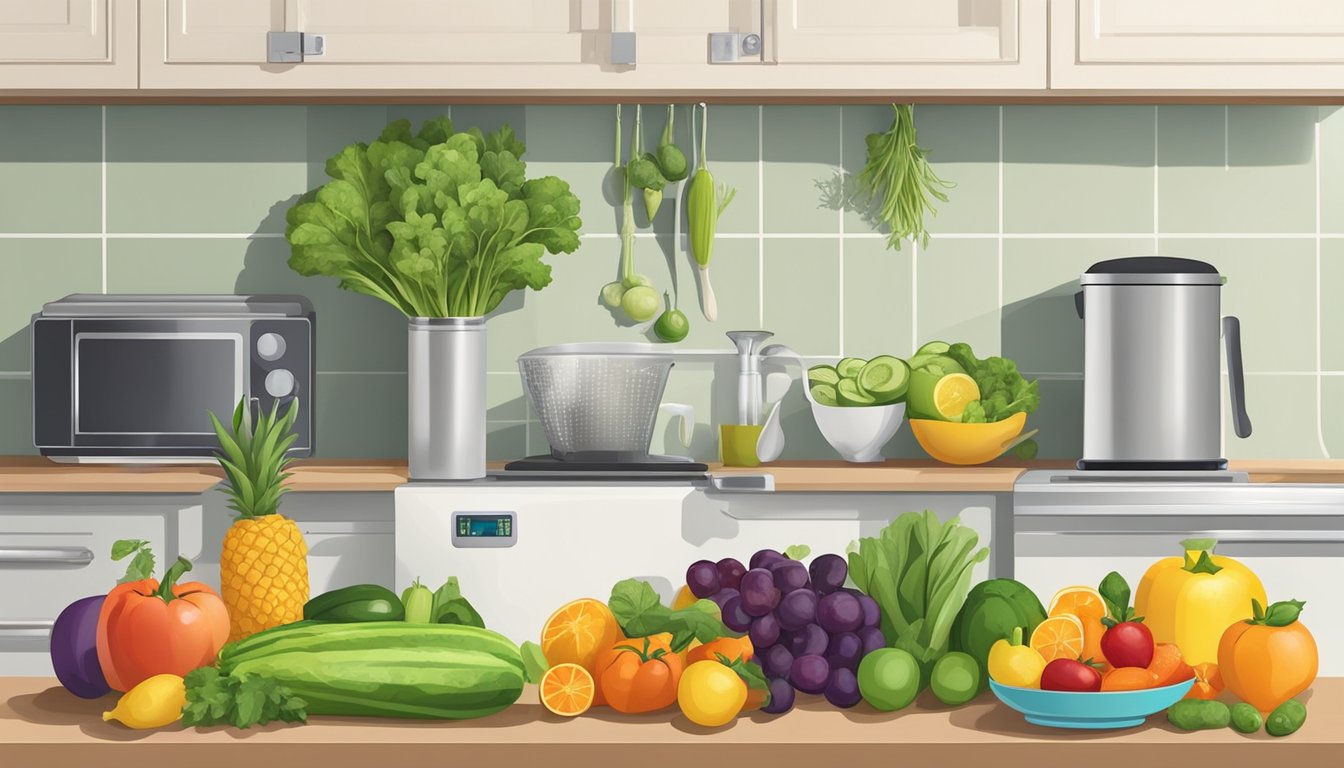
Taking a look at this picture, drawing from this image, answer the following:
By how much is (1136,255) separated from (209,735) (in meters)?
2.44

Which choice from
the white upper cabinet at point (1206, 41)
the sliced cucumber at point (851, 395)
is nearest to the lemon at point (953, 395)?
the sliced cucumber at point (851, 395)

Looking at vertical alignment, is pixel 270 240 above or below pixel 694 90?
below

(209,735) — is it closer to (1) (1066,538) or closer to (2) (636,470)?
(2) (636,470)

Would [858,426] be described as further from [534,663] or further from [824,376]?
[534,663]

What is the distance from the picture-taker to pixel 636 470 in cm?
236

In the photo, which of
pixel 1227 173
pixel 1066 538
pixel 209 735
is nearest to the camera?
pixel 209 735

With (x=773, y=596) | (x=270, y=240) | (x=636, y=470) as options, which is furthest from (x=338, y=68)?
(x=773, y=596)

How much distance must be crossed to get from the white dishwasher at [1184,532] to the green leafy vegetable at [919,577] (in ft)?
4.44

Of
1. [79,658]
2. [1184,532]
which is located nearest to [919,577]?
[79,658]

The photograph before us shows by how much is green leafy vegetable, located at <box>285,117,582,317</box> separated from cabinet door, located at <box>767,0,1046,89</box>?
55cm

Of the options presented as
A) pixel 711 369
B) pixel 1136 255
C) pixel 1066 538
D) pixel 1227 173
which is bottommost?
pixel 1066 538

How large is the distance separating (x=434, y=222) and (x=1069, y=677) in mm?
1673

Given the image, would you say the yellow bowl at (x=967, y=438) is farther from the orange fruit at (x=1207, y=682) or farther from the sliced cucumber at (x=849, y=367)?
the orange fruit at (x=1207, y=682)

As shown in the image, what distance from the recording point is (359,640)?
3.02 feet
